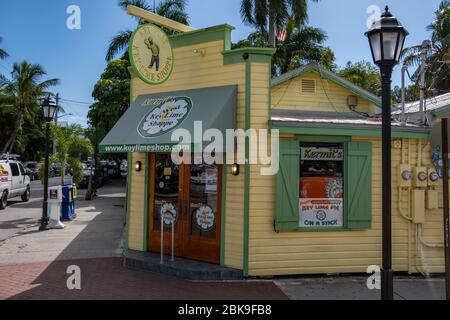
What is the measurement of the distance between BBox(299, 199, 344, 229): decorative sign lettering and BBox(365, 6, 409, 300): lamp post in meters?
2.65

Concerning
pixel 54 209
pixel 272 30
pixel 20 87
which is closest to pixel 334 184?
pixel 54 209

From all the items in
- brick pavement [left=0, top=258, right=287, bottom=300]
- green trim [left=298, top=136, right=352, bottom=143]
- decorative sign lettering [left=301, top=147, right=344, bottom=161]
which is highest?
green trim [left=298, top=136, right=352, bottom=143]

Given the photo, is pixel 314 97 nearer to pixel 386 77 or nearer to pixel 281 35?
pixel 386 77

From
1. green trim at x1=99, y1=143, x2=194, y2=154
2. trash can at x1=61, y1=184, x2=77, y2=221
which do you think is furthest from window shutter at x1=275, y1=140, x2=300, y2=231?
trash can at x1=61, y1=184, x2=77, y2=221

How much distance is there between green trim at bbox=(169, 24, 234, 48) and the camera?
7824 mm

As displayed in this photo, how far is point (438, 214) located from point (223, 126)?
4.38m

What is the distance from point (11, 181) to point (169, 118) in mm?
13576

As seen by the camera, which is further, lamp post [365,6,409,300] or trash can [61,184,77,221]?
trash can [61,184,77,221]

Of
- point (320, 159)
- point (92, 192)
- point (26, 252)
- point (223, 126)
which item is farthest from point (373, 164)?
point (92, 192)

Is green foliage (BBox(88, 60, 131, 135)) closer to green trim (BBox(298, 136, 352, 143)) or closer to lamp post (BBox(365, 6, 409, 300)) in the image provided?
green trim (BBox(298, 136, 352, 143))

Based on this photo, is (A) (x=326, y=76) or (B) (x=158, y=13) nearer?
(A) (x=326, y=76)

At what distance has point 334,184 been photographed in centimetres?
791

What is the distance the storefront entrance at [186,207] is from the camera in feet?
26.2

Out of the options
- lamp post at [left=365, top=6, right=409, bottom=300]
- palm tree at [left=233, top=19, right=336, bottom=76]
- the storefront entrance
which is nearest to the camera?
lamp post at [left=365, top=6, right=409, bottom=300]
